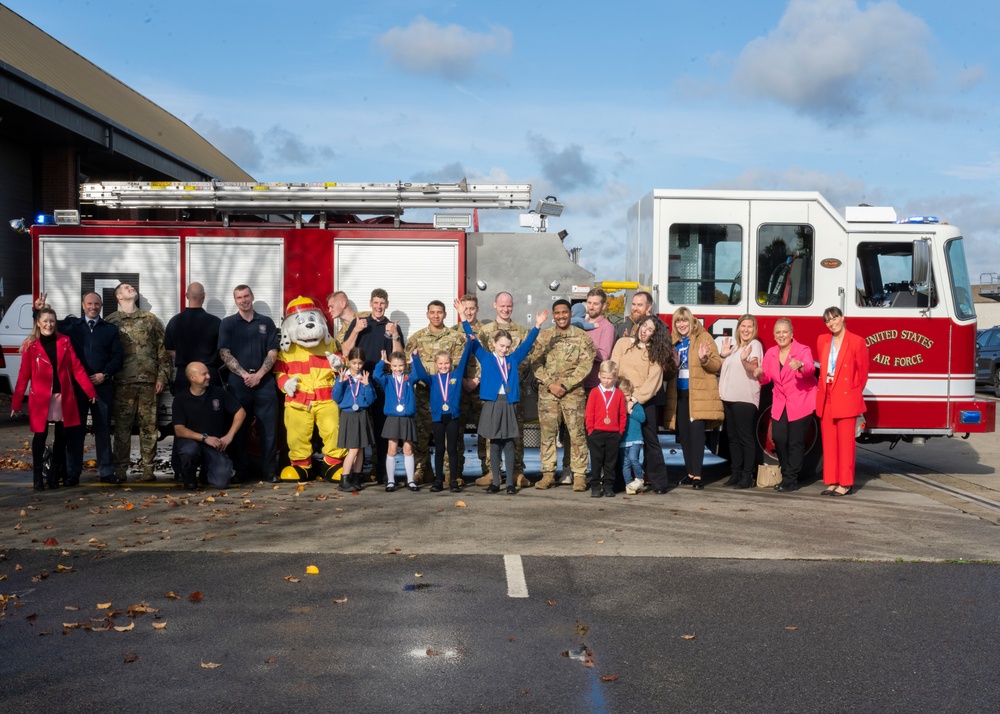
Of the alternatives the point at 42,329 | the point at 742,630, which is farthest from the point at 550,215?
the point at 742,630

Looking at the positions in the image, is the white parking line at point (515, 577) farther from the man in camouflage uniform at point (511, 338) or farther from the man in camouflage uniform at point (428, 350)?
the man in camouflage uniform at point (428, 350)

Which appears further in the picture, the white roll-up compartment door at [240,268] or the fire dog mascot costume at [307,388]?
the white roll-up compartment door at [240,268]

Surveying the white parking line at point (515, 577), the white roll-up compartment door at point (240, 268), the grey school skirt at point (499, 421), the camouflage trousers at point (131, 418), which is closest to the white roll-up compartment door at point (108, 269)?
the white roll-up compartment door at point (240, 268)

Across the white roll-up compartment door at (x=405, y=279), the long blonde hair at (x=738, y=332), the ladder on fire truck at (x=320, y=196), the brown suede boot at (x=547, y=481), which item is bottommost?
the brown suede boot at (x=547, y=481)

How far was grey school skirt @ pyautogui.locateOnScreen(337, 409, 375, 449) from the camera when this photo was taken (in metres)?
9.92

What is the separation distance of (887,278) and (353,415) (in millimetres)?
5831

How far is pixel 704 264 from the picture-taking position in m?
10.9

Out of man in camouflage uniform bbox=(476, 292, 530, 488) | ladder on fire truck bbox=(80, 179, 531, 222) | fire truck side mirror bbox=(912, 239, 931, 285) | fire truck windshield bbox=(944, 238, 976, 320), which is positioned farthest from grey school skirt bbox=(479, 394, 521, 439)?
fire truck windshield bbox=(944, 238, 976, 320)

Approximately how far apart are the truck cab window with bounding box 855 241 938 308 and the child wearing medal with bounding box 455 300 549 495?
3591 millimetres

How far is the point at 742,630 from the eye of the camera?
554 centimetres

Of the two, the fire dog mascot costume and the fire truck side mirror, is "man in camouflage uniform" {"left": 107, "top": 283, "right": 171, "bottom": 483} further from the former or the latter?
the fire truck side mirror

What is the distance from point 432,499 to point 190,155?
24.2 m

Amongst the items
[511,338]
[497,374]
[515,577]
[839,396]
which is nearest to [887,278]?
[839,396]

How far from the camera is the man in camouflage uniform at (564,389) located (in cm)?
1001
